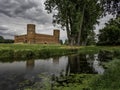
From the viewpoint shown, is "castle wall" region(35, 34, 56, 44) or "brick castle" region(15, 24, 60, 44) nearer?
"brick castle" region(15, 24, 60, 44)

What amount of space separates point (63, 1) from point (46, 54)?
1860 cm

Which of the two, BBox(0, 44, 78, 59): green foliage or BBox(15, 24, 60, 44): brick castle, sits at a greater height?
BBox(15, 24, 60, 44): brick castle

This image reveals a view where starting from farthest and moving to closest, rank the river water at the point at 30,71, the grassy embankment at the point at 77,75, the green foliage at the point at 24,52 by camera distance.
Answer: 1. the green foliage at the point at 24,52
2. the river water at the point at 30,71
3. the grassy embankment at the point at 77,75

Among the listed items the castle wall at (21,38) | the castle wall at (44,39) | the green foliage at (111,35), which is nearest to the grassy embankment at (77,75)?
the green foliage at (111,35)

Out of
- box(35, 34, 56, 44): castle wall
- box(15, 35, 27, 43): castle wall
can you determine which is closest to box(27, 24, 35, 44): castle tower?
box(35, 34, 56, 44): castle wall

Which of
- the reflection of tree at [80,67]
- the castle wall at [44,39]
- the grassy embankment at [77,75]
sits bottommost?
the reflection of tree at [80,67]

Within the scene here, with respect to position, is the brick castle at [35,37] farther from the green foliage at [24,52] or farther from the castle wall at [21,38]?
the green foliage at [24,52]

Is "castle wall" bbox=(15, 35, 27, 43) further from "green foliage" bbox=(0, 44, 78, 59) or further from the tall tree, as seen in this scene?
"green foliage" bbox=(0, 44, 78, 59)

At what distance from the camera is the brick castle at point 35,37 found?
81.5m

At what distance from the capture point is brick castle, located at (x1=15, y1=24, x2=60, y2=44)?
81500 millimetres

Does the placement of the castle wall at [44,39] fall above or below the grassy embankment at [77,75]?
above

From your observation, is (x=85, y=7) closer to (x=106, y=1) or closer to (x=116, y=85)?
(x=106, y=1)

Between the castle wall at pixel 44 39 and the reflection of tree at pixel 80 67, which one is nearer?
the reflection of tree at pixel 80 67

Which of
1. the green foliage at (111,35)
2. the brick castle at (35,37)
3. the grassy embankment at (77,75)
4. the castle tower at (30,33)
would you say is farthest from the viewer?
the brick castle at (35,37)
